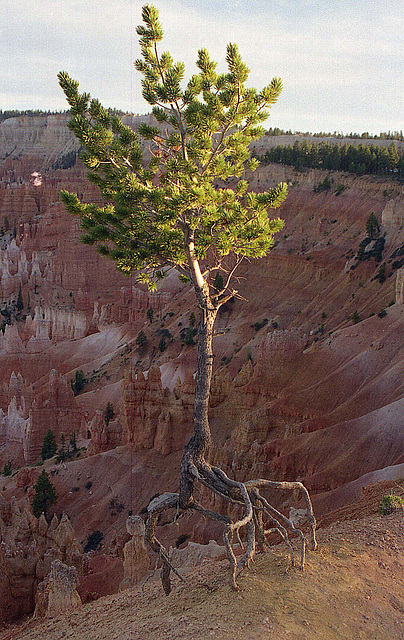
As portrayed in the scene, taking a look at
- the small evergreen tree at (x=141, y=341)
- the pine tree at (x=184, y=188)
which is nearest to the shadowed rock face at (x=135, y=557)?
the pine tree at (x=184, y=188)

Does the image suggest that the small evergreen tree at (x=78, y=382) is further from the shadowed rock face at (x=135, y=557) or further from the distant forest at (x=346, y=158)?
the distant forest at (x=346, y=158)

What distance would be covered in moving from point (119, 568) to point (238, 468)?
23.9 feet

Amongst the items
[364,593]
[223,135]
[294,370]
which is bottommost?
[294,370]

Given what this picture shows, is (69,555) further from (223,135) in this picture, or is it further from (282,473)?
(223,135)

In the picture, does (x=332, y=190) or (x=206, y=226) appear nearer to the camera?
(x=206, y=226)

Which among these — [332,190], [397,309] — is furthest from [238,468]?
[332,190]

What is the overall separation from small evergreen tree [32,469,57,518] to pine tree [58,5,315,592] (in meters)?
23.4

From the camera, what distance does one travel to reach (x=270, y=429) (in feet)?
94.6

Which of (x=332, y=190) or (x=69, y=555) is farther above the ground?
(x=332, y=190)

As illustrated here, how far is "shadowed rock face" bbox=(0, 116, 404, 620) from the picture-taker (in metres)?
26.2

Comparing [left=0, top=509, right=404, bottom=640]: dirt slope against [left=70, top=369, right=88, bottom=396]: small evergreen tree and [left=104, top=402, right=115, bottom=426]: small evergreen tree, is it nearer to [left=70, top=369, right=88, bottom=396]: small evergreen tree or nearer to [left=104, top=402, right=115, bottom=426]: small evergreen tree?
[left=104, top=402, right=115, bottom=426]: small evergreen tree

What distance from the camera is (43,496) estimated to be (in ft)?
105

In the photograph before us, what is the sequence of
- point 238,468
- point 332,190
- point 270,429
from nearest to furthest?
point 238,468 → point 270,429 → point 332,190

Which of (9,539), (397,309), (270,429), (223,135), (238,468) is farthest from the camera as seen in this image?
(397,309)
